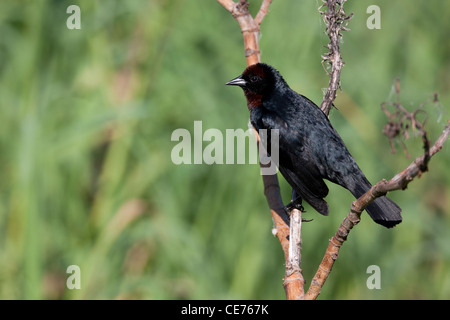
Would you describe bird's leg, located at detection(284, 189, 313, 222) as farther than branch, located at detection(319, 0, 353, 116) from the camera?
Yes

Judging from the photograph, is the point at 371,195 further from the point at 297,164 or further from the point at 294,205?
the point at 297,164

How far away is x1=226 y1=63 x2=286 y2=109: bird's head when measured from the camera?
2.58 metres

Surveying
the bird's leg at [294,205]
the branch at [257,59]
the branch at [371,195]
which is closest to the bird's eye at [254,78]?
the branch at [257,59]

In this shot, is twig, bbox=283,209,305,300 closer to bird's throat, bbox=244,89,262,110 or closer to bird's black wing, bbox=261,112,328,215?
bird's black wing, bbox=261,112,328,215

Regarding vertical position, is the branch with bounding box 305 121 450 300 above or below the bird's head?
below

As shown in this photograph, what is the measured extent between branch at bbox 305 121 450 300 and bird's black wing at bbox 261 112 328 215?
2.52ft

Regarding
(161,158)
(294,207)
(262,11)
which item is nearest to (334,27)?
(262,11)

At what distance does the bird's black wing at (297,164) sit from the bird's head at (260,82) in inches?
6.6

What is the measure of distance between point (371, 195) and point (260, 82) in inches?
54.7

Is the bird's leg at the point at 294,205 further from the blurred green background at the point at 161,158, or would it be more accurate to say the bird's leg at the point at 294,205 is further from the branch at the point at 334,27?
the blurred green background at the point at 161,158

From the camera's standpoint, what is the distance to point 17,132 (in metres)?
3.02

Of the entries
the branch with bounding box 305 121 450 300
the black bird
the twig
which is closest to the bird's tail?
the black bird

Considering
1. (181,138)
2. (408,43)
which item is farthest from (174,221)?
(408,43)

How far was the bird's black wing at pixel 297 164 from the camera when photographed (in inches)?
90.6
